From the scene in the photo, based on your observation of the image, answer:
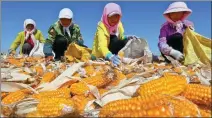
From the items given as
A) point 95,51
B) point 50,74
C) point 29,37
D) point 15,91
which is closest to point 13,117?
point 15,91

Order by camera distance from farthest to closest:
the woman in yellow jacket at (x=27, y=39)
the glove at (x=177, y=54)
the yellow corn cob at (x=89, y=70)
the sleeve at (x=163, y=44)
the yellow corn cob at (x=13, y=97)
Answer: the woman in yellow jacket at (x=27, y=39) → the sleeve at (x=163, y=44) → the glove at (x=177, y=54) → the yellow corn cob at (x=89, y=70) → the yellow corn cob at (x=13, y=97)

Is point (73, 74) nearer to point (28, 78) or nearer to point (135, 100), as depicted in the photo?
point (28, 78)

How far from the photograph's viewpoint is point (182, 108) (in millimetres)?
2490

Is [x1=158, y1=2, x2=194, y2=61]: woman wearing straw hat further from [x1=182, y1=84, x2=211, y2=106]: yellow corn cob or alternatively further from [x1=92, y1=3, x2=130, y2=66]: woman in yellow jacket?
[x1=182, y1=84, x2=211, y2=106]: yellow corn cob

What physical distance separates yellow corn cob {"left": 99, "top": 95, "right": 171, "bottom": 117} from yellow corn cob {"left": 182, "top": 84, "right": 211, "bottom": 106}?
0.35 meters

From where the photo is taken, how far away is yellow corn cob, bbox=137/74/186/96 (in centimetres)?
293

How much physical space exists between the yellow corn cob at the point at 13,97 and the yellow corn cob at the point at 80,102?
0.42 meters

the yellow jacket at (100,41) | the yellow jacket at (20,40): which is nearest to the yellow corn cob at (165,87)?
the yellow jacket at (100,41)

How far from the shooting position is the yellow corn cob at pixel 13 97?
125 inches

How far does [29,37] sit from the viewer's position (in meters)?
11.0

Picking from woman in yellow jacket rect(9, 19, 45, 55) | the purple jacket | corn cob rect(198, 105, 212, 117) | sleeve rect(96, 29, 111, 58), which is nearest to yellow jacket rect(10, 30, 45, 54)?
woman in yellow jacket rect(9, 19, 45, 55)

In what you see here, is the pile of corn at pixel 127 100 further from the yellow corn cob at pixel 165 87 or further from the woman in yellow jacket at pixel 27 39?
the woman in yellow jacket at pixel 27 39

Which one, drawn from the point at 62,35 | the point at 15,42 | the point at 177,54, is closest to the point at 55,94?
the point at 177,54

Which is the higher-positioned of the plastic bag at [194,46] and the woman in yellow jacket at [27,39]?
the plastic bag at [194,46]
